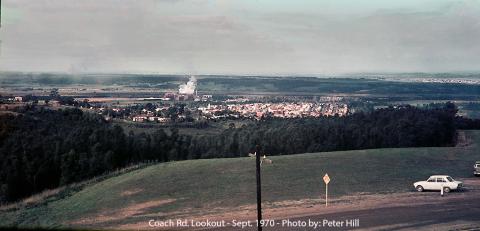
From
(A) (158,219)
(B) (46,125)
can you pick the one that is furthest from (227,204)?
(B) (46,125)

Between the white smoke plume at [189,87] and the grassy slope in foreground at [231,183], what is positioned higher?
the white smoke plume at [189,87]

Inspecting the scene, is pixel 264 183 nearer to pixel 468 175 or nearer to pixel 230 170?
pixel 230 170

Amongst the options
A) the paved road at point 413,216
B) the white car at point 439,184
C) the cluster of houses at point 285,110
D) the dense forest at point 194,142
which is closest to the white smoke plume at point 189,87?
the cluster of houses at point 285,110

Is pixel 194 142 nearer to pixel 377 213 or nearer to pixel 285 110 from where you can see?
pixel 285 110

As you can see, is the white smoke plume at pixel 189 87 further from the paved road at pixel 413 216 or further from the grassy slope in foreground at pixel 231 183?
the paved road at pixel 413 216

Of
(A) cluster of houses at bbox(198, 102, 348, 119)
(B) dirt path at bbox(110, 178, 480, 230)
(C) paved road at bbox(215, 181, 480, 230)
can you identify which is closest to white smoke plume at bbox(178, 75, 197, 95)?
(A) cluster of houses at bbox(198, 102, 348, 119)

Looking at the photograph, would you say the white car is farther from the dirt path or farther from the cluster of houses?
the cluster of houses
